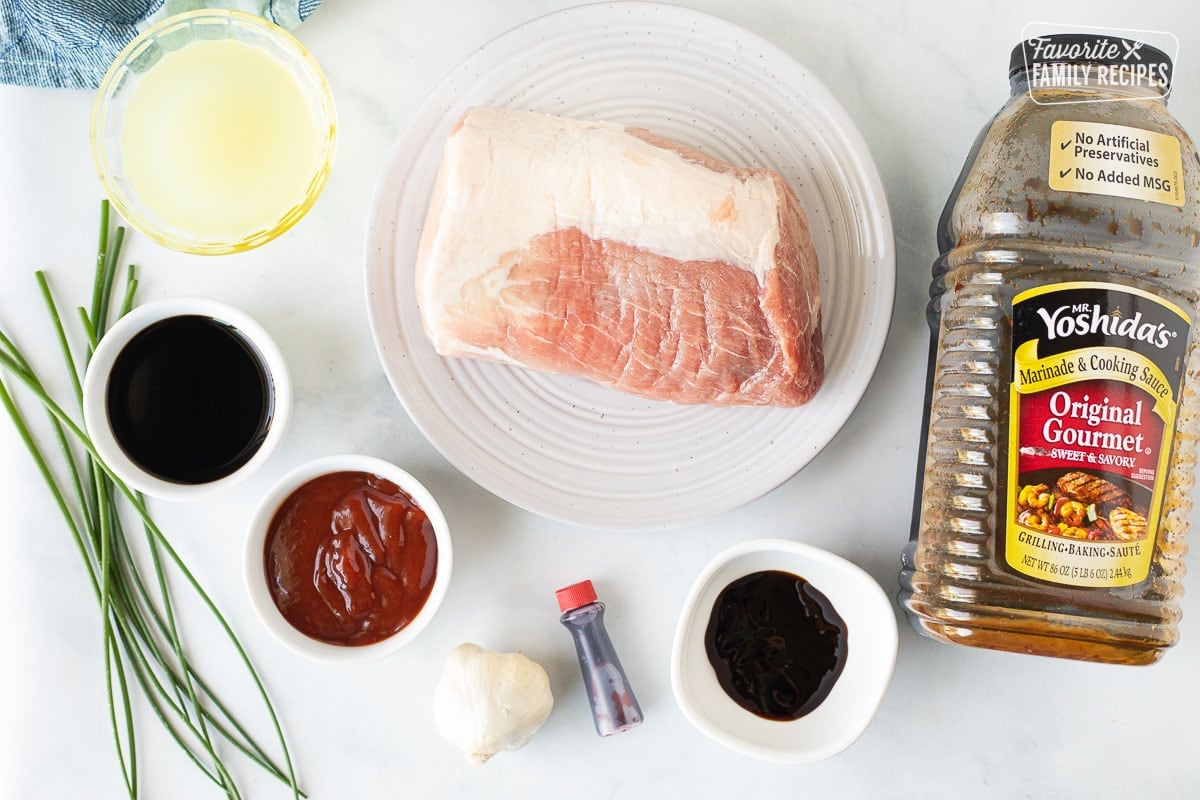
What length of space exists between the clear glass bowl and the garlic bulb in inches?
28.5

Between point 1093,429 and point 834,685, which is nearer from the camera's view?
point 1093,429

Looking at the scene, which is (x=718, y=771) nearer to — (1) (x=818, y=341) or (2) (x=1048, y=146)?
(1) (x=818, y=341)

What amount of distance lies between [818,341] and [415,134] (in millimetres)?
695

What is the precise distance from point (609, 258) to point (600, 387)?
25 centimetres

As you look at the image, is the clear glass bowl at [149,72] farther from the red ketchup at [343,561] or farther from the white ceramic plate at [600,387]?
the red ketchup at [343,561]

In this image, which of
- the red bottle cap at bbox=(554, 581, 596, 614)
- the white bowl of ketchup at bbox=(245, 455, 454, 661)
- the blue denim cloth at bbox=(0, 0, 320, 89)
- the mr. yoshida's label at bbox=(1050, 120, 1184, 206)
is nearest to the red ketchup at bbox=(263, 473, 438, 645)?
the white bowl of ketchup at bbox=(245, 455, 454, 661)

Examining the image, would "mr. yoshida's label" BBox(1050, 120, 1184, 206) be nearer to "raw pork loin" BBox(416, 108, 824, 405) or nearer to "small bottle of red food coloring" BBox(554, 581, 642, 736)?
"raw pork loin" BBox(416, 108, 824, 405)

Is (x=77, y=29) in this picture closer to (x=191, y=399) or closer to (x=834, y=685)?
(x=191, y=399)

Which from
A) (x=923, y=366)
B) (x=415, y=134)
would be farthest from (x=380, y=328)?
(x=923, y=366)

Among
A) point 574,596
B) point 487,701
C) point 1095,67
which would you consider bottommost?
point 487,701

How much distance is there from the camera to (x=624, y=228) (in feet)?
4.10

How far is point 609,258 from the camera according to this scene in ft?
4.11

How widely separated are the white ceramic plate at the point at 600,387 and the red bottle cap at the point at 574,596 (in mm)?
99

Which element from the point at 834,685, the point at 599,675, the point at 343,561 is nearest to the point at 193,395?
the point at 343,561
